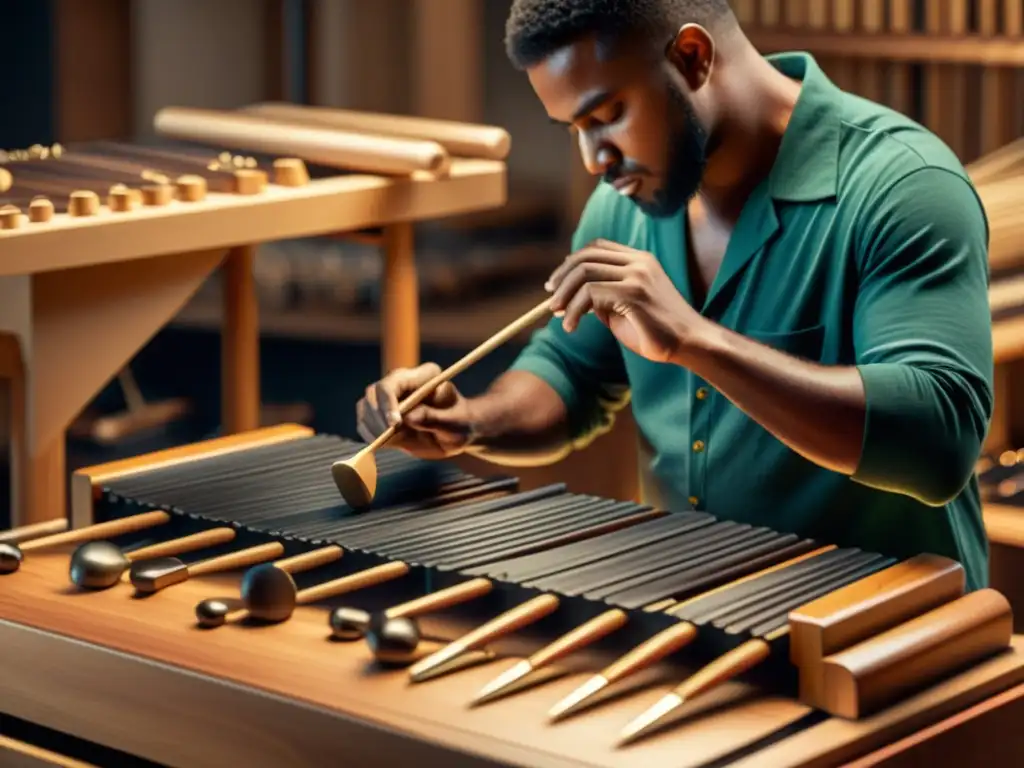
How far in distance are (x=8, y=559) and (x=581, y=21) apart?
2.80 ft

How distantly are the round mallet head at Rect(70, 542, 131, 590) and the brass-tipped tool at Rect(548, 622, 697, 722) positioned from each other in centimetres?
57

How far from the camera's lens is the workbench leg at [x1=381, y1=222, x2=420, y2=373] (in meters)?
3.24

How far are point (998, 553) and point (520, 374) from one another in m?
1.08

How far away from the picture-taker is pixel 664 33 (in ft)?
7.20

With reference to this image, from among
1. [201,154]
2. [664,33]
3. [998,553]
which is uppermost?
[664,33]

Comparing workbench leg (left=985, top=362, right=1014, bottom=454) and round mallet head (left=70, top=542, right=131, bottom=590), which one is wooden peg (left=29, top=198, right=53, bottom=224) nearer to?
round mallet head (left=70, top=542, right=131, bottom=590)

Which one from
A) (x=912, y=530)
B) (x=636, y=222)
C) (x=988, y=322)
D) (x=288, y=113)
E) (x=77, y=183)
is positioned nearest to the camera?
(x=988, y=322)

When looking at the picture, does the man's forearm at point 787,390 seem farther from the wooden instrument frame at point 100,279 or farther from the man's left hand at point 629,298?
the wooden instrument frame at point 100,279

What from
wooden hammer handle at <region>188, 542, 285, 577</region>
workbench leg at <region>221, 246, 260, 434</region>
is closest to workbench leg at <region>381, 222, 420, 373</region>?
workbench leg at <region>221, 246, 260, 434</region>

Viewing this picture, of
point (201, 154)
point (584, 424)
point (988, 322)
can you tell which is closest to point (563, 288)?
point (988, 322)

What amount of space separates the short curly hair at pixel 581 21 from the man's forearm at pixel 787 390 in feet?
1.27

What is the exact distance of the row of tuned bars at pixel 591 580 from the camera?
1661mm

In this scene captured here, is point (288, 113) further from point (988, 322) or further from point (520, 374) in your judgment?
point (988, 322)

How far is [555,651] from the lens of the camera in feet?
5.51
